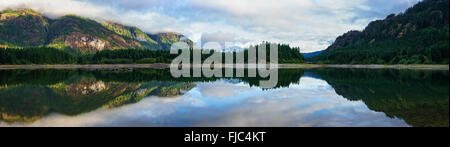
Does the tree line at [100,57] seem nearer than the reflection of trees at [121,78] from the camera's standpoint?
No

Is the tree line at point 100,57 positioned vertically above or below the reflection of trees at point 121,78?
above

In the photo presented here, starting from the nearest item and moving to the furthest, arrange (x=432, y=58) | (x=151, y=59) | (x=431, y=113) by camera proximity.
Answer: (x=431, y=113) → (x=432, y=58) → (x=151, y=59)

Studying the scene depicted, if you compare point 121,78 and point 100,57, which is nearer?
point 121,78

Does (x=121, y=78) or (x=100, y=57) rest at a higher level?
(x=100, y=57)

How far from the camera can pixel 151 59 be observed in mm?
149375

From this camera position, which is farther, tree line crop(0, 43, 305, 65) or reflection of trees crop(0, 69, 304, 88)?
tree line crop(0, 43, 305, 65)

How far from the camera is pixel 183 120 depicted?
13914mm

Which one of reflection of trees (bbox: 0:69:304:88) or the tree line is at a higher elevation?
the tree line
